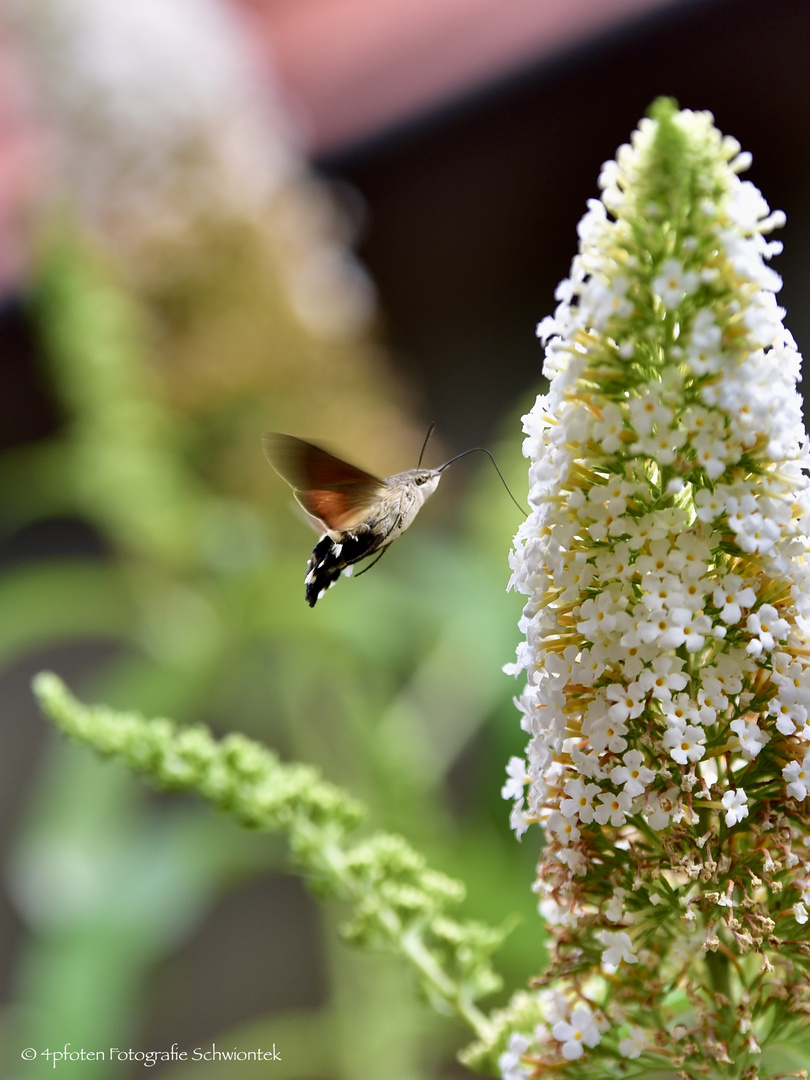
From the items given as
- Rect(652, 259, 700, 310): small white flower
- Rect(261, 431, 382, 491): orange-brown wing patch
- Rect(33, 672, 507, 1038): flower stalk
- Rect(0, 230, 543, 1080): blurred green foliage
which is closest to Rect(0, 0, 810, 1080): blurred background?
Rect(0, 230, 543, 1080): blurred green foliage

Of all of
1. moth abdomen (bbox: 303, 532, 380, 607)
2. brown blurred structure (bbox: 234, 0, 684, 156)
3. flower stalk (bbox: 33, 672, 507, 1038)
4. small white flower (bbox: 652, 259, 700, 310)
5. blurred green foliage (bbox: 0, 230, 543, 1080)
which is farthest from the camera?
brown blurred structure (bbox: 234, 0, 684, 156)

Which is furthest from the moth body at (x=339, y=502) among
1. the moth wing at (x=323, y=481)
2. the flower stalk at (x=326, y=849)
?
the flower stalk at (x=326, y=849)

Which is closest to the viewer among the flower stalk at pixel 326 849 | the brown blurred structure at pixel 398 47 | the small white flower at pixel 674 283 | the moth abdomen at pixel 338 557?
the small white flower at pixel 674 283

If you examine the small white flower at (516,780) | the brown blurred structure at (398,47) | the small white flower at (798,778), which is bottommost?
the small white flower at (798,778)

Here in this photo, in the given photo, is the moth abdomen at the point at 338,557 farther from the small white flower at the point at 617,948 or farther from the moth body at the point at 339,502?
the small white flower at the point at 617,948

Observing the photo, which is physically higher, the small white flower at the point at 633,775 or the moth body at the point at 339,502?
the moth body at the point at 339,502

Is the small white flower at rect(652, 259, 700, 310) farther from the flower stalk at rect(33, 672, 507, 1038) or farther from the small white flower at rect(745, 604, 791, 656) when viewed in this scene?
the flower stalk at rect(33, 672, 507, 1038)

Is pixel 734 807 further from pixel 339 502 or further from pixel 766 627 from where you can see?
pixel 339 502
